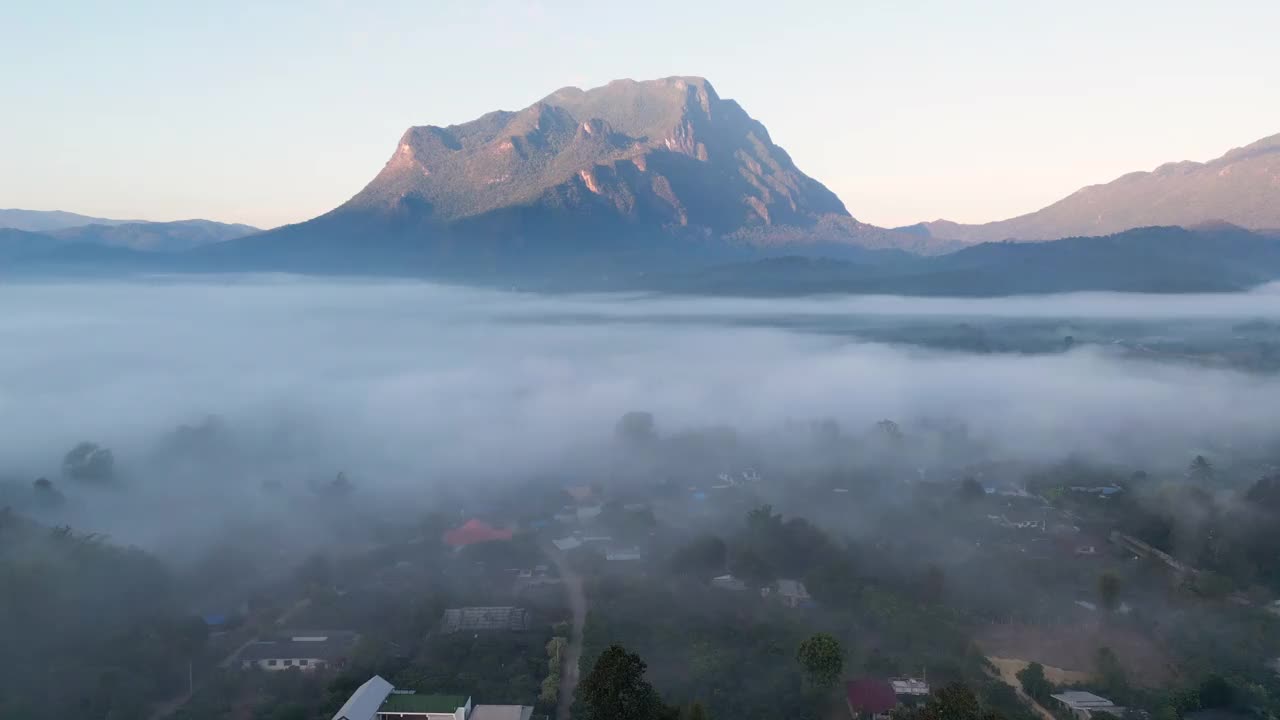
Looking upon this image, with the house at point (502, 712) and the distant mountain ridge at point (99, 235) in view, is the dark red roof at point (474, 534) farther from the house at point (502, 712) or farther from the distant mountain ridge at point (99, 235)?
the distant mountain ridge at point (99, 235)

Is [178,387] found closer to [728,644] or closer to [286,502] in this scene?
[286,502]

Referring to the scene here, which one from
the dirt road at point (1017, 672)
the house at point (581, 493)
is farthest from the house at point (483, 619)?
the dirt road at point (1017, 672)

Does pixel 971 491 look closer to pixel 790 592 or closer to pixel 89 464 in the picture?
pixel 790 592

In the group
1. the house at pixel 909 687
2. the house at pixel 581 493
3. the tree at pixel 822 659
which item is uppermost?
the tree at pixel 822 659

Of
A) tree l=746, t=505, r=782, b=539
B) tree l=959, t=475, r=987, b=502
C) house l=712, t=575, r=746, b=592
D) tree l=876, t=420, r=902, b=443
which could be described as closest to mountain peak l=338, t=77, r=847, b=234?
tree l=876, t=420, r=902, b=443

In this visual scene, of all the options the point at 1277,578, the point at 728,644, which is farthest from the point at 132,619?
the point at 1277,578
